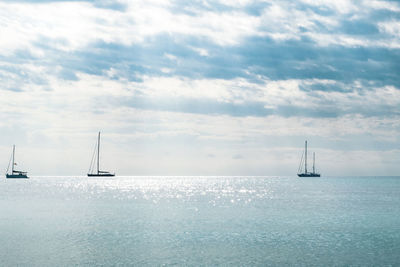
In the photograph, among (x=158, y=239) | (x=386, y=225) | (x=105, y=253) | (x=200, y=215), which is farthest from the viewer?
(x=200, y=215)

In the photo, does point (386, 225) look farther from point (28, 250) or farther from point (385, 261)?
point (28, 250)

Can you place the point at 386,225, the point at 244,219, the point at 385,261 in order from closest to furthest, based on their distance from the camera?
the point at 385,261 → the point at 386,225 → the point at 244,219

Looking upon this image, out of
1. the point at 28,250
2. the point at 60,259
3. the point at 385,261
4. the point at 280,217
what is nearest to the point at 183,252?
the point at 60,259

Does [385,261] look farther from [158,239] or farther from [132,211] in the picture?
[132,211]

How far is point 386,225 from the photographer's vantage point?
222ft

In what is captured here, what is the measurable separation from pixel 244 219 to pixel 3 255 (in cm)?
4294

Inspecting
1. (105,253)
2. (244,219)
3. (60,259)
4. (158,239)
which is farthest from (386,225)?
(60,259)

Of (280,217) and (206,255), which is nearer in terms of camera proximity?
(206,255)

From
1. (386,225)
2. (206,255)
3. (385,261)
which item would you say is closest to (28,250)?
(206,255)

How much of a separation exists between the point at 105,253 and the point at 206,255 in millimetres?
10553

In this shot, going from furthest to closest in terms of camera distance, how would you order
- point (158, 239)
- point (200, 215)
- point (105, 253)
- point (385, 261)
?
point (200, 215)
point (158, 239)
point (105, 253)
point (385, 261)

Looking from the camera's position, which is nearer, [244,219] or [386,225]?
[386,225]

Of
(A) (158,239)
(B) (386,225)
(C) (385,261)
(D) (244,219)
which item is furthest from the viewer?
(D) (244,219)

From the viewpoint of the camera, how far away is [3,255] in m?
42.3
